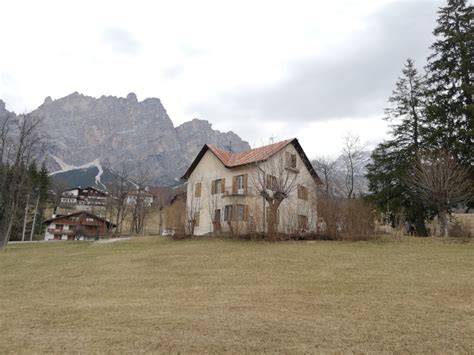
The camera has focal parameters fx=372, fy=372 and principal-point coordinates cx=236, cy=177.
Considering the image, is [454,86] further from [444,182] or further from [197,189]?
[197,189]

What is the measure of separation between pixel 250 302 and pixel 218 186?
2505cm

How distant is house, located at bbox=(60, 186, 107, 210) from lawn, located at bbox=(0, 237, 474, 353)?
97.1 metres

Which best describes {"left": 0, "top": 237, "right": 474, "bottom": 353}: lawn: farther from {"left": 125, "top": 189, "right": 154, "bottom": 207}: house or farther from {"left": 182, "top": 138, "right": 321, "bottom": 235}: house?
Result: {"left": 125, "top": 189, "right": 154, "bottom": 207}: house

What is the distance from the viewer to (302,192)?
114 feet

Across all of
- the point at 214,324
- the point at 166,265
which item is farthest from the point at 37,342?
the point at 166,265

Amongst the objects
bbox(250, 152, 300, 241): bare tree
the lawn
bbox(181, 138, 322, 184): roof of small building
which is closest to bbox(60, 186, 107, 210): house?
bbox(181, 138, 322, 184): roof of small building

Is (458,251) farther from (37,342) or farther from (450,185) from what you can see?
(37,342)

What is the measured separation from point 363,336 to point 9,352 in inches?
A: 256

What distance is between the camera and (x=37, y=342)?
23.6ft

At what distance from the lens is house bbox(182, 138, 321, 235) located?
29022 mm

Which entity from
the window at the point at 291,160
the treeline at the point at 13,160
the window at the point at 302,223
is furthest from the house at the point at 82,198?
the window at the point at 302,223

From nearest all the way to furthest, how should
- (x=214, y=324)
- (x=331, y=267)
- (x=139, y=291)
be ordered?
1. (x=214, y=324)
2. (x=139, y=291)
3. (x=331, y=267)

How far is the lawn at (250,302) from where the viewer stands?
22.9ft

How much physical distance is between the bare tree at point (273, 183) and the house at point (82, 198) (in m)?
85.1
